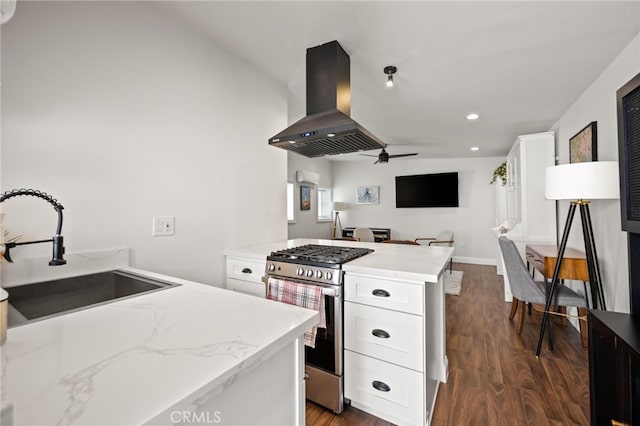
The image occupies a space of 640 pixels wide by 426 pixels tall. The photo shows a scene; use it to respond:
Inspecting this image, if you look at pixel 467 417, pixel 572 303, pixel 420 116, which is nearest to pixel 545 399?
pixel 467 417

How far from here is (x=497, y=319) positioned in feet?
10.1

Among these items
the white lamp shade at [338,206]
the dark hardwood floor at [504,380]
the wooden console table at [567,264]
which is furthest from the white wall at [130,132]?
the white lamp shade at [338,206]

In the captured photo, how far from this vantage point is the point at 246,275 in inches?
79.8

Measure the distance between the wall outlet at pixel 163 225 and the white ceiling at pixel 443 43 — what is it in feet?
3.87

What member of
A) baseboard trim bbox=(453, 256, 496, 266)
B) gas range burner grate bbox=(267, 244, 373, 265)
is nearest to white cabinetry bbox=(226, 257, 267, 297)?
gas range burner grate bbox=(267, 244, 373, 265)

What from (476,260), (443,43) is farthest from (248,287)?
(476,260)

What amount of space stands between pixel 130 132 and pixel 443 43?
2144 millimetres

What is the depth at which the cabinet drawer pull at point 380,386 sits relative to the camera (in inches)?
59.4

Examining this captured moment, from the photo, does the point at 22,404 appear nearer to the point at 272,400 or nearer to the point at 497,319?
the point at 272,400

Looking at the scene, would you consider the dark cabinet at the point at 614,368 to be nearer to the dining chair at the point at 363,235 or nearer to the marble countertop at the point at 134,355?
the marble countertop at the point at 134,355

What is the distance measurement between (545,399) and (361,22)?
268cm

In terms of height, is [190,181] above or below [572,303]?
above

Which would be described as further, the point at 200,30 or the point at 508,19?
the point at 200,30

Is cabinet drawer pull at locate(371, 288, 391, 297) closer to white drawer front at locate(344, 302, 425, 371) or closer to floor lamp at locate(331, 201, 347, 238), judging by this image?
white drawer front at locate(344, 302, 425, 371)
